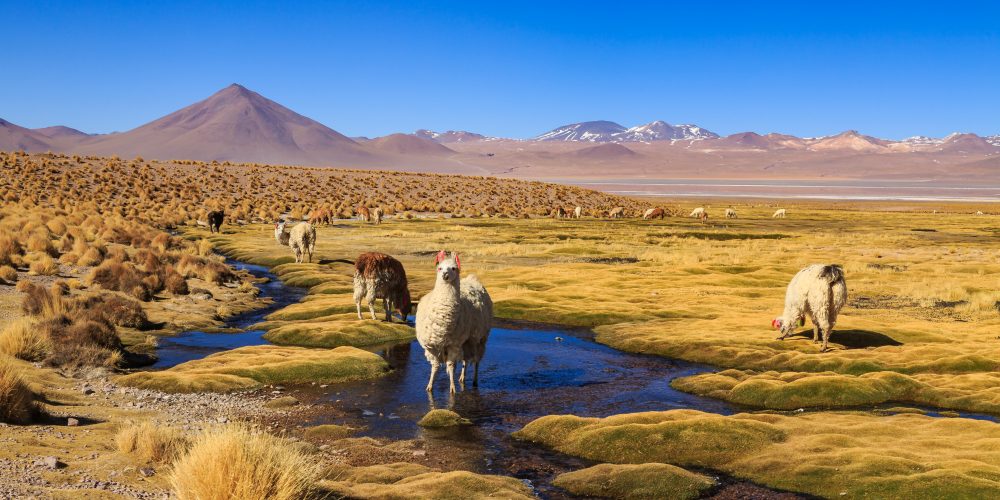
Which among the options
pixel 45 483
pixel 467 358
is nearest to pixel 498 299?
pixel 467 358

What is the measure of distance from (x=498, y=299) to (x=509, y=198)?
251 ft

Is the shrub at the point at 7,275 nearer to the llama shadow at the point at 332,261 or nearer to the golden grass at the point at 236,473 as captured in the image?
the llama shadow at the point at 332,261

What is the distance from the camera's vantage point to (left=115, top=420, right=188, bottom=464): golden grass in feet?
30.6

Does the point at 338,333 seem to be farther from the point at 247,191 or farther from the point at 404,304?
the point at 247,191

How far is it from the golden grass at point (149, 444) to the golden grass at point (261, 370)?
200 inches

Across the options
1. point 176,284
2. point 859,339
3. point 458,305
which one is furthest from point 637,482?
point 176,284

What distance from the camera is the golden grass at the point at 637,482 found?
32.7ft

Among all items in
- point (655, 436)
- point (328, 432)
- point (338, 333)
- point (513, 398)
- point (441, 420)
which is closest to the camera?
point (655, 436)

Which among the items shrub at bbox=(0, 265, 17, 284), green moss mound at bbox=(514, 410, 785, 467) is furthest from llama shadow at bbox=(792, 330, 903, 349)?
shrub at bbox=(0, 265, 17, 284)

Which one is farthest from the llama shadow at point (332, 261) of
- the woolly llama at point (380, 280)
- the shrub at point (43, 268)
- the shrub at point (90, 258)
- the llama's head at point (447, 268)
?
the llama's head at point (447, 268)

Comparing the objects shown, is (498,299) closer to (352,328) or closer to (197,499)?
(352,328)

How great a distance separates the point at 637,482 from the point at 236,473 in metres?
5.51

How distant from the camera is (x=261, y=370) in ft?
53.4

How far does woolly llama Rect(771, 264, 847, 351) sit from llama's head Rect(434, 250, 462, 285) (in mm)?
9411
